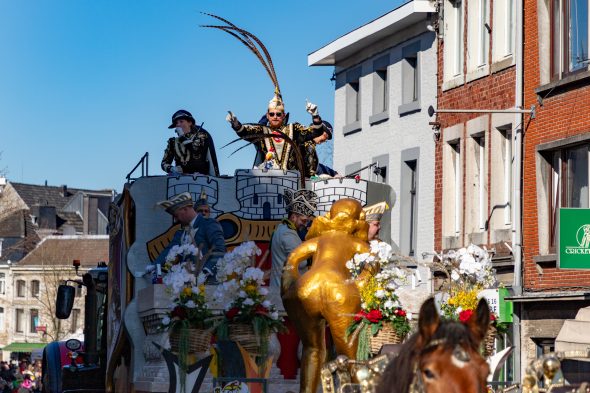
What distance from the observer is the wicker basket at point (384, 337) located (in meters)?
13.1

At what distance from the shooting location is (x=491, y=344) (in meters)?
12.9

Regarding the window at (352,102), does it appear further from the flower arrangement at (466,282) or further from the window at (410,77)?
the flower arrangement at (466,282)

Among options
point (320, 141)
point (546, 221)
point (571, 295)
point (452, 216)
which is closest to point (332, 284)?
point (320, 141)

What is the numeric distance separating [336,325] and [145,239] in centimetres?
360

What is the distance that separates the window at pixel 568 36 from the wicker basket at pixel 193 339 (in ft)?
47.4

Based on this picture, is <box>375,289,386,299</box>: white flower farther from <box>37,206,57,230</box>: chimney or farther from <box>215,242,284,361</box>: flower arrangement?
<box>37,206,57,230</box>: chimney

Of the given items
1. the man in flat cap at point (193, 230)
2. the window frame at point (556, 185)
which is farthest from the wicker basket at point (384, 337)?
the window frame at point (556, 185)

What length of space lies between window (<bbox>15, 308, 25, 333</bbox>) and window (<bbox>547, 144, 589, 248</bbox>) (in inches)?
2832

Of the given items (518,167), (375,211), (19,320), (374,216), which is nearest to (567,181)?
(518,167)

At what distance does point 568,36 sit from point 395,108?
952 centimetres

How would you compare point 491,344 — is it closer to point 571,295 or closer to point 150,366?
point 150,366

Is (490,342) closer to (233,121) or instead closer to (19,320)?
(233,121)

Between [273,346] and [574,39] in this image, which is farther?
[574,39]

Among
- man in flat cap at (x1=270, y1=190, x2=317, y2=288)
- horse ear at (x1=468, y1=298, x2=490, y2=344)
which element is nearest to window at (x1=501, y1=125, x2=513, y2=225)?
man in flat cap at (x1=270, y1=190, x2=317, y2=288)
